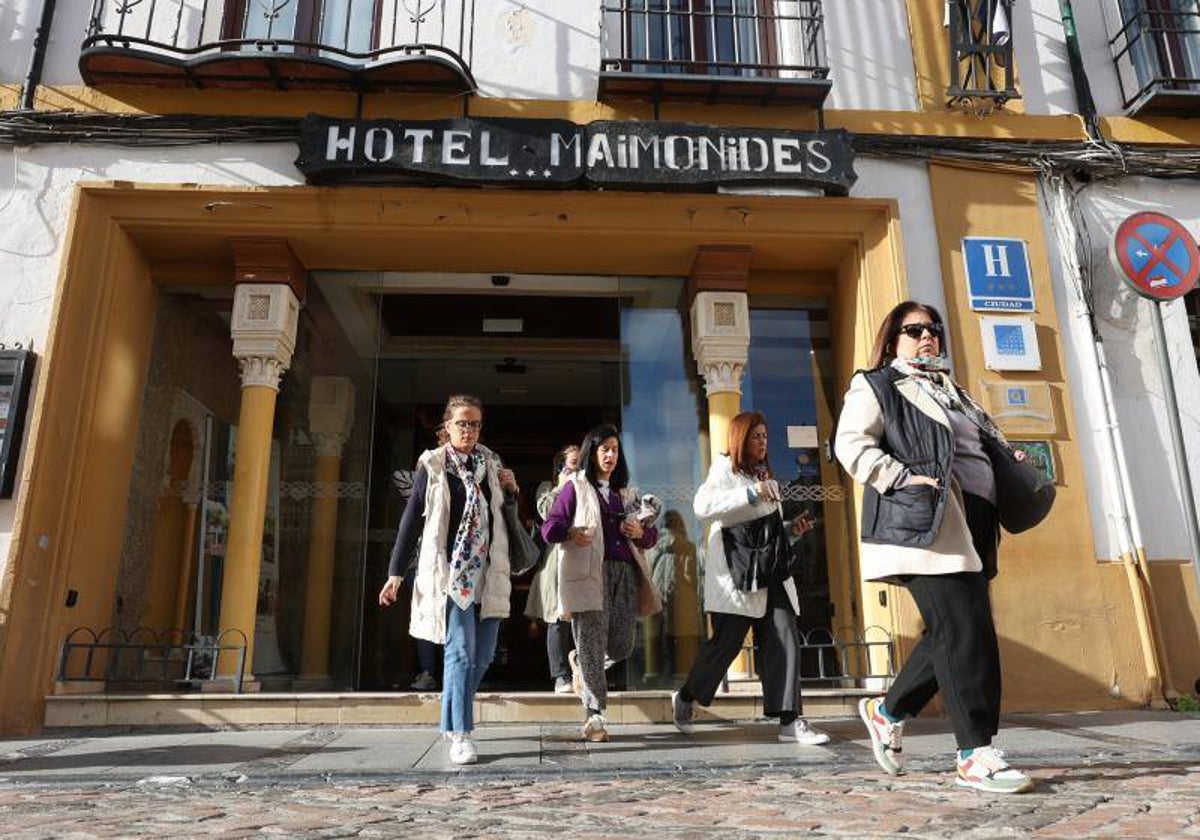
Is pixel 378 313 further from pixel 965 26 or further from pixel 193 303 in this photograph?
pixel 965 26

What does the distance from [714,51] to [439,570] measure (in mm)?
5415

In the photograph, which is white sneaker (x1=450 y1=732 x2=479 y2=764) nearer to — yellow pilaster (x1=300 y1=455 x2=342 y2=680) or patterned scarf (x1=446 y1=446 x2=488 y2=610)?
patterned scarf (x1=446 y1=446 x2=488 y2=610)

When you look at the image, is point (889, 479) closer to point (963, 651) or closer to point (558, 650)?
point (963, 651)

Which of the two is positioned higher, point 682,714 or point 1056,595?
point 1056,595

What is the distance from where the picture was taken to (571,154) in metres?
6.55

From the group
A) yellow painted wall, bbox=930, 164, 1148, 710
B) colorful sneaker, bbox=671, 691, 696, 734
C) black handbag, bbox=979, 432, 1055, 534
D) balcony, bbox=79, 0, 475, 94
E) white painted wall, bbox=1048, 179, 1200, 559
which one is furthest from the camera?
balcony, bbox=79, 0, 475, 94

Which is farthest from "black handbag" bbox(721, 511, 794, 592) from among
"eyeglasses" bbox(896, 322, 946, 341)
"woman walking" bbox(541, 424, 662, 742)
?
"eyeglasses" bbox(896, 322, 946, 341)

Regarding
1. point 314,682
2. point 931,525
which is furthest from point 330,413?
point 931,525

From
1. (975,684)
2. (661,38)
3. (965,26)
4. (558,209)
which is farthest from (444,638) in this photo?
(965,26)

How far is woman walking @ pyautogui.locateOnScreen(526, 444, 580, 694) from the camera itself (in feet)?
17.8

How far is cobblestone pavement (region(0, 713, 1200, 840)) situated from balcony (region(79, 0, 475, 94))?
4736 mm

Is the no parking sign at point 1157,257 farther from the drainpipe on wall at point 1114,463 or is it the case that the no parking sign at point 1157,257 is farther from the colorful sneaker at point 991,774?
the colorful sneaker at point 991,774

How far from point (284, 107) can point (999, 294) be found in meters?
5.61

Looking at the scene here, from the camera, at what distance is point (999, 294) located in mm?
6543
